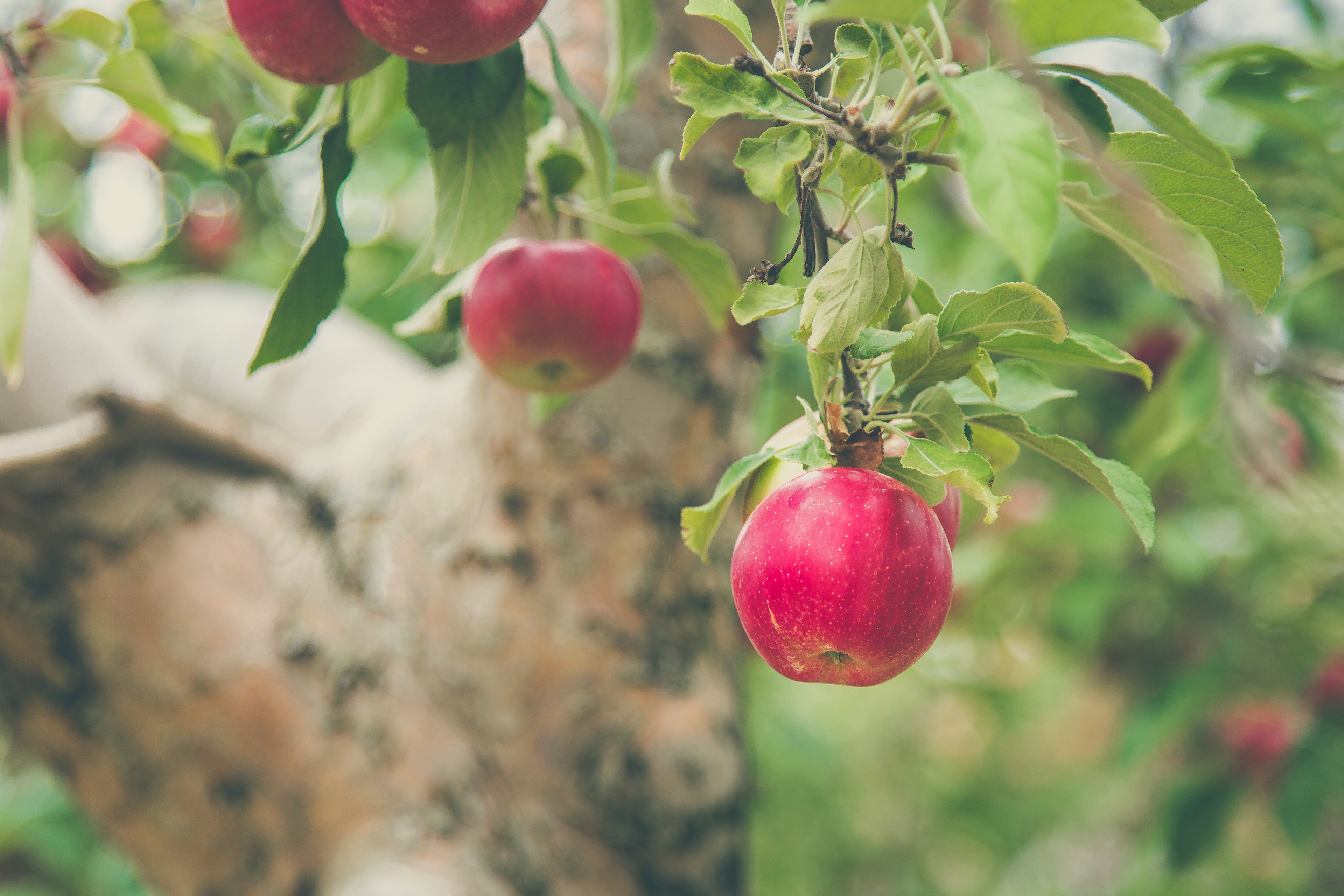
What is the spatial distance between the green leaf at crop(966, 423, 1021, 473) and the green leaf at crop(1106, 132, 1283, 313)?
0.51ft

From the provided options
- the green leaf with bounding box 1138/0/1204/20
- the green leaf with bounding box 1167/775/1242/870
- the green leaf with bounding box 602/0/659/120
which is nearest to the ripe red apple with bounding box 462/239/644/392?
the green leaf with bounding box 602/0/659/120

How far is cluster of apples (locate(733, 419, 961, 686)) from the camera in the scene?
0.49m

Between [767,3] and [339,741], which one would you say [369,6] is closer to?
[767,3]

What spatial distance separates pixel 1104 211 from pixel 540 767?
961mm

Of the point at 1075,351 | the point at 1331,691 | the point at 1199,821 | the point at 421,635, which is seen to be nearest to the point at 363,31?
the point at 1075,351

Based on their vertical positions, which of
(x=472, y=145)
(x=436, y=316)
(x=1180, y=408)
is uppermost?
(x=472, y=145)

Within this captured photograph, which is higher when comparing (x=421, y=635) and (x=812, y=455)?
(x=812, y=455)

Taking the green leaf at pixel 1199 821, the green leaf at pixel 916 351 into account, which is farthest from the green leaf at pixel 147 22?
the green leaf at pixel 1199 821

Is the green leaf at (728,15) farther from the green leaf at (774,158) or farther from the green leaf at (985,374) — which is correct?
the green leaf at (985,374)

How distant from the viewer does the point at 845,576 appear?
19.5 inches

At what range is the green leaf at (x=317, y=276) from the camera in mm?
643

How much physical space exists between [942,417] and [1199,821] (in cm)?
184

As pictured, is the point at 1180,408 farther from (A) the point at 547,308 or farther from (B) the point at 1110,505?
(A) the point at 547,308

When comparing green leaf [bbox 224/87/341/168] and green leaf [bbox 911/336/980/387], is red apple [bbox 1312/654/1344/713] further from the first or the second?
green leaf [bbox 224/87/341/168]
